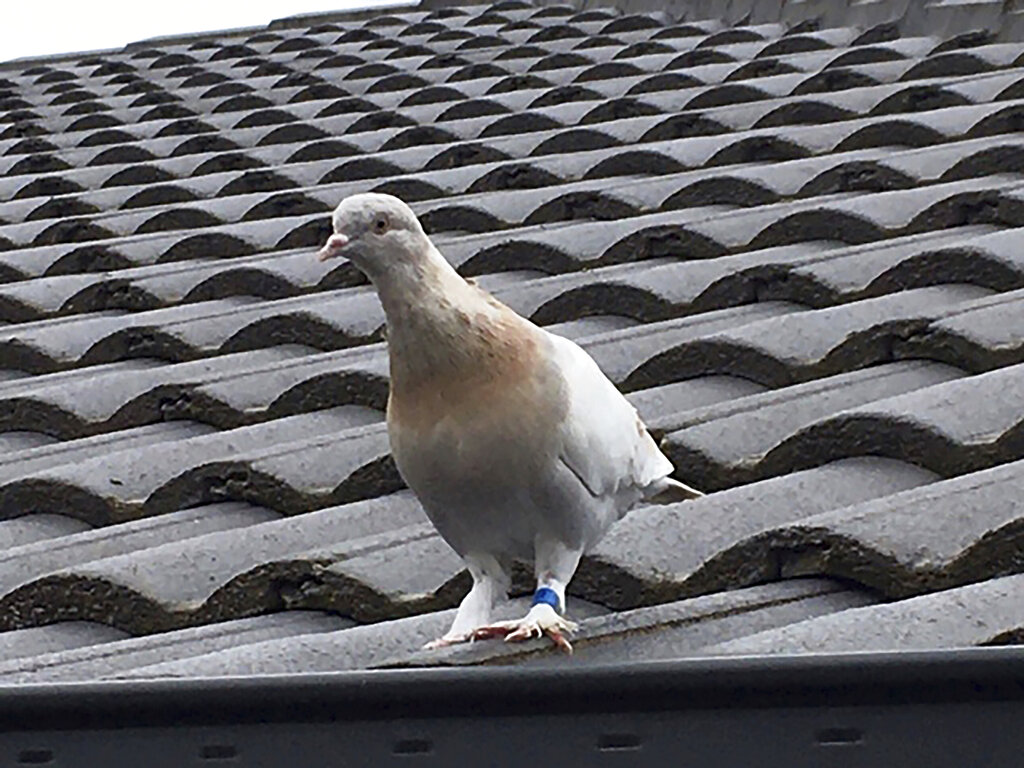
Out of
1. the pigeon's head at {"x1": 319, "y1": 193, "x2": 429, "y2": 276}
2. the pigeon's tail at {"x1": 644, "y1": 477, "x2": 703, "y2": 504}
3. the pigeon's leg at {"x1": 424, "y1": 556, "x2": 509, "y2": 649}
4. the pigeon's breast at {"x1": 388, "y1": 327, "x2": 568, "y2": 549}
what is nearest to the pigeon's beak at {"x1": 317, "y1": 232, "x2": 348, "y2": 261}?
the pigeon's head at {"x1": 319, "y1": 193, "x2": 429, "y2": 276}

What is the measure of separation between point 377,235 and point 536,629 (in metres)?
0.36

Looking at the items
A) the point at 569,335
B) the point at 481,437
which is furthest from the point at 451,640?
the point at 569,335

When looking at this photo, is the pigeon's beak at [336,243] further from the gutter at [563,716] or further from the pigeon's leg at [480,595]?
the gutter at [563,716]

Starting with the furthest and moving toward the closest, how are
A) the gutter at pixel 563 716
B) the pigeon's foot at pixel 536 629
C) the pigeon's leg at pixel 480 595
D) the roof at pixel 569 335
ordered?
the roof at pixel 569 335 < the pigeon's leg at pixel 480 595 < the pigeon's foot at pixel 536 629 < the gutter at pixel 563 716

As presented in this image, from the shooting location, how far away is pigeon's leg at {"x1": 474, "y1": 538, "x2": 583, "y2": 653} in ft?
5.89

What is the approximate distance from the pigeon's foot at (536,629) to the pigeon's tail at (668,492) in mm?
252

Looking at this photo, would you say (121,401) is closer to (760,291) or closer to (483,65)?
(760,291)

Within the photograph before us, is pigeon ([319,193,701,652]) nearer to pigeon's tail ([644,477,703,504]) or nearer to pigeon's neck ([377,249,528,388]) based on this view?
pigeon's neck ([377,249,528,388])

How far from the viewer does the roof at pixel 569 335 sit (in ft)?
6.72

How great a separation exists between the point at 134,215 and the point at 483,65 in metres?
1.59

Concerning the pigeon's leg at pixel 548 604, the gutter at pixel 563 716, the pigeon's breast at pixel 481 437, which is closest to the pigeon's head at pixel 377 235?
the pigeon's breast at pixel 481 437

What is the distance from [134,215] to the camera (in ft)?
14.9

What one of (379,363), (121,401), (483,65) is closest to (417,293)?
(379,363)

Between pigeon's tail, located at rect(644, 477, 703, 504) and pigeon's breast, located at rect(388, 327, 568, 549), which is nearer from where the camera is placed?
pigeon's breast, located at rect(388, 327, 568, 549)
